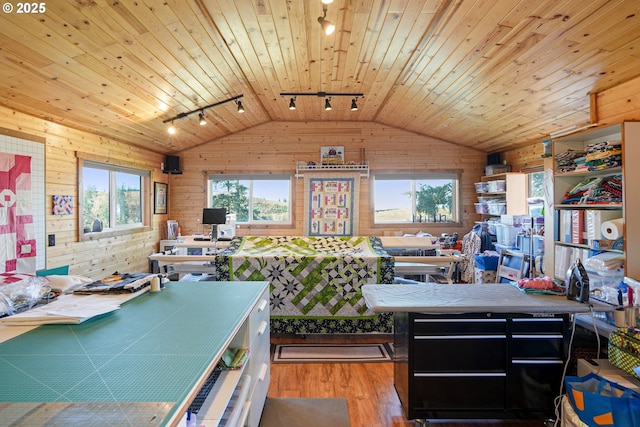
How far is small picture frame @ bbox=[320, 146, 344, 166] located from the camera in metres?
6.04

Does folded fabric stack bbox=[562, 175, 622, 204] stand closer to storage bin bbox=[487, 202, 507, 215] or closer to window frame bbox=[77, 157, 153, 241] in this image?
storage bin bbox=[487, 202, 507, 215]

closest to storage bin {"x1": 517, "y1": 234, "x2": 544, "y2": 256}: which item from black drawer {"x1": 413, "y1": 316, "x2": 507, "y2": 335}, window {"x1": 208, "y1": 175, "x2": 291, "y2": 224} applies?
black drawer {"x1": 413, "y1": 316, "x2": 507, "y2": 335}

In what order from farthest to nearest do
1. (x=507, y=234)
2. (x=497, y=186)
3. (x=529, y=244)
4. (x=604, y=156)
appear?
1. (x=497, y=186)
2. (x=507, y=234)
3. (x=529, y=244)
4. (x=604, y=156)

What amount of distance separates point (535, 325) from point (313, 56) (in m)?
3.07

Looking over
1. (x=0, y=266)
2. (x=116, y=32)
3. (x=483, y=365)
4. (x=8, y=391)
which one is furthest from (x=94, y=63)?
(x=483, y=365)

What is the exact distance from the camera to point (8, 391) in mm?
865

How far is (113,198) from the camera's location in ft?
15.9

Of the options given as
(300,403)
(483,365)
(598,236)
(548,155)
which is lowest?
(300,403)

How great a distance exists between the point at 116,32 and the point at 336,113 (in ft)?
12.3

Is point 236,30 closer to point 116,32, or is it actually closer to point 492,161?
point 116,32

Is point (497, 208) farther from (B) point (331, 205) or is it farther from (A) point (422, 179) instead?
(B) point (331, 205)

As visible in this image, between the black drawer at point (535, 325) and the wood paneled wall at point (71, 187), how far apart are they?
14.3ft

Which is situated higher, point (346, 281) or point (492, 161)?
point (492, 161)

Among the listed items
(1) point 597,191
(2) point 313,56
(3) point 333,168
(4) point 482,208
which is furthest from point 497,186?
(2) point 313,56
